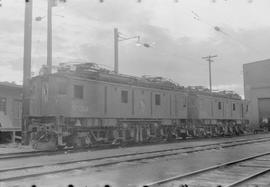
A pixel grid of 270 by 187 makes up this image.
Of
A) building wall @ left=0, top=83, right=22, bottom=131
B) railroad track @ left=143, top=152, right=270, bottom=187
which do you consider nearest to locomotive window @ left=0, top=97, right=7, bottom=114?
building wall @ left=0, top=83, right=22, bottom=131

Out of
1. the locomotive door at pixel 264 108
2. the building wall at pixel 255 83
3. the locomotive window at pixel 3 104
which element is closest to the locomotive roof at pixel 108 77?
the locomotive window at pixel 3 104

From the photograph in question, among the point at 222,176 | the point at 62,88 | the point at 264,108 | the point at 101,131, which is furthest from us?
the point at 264,108

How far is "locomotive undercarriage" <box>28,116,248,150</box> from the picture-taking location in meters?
19.1

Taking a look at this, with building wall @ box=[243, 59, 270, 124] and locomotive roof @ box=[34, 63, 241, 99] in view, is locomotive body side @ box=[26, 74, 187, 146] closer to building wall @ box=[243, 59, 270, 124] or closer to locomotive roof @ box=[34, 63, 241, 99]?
locomotive roof @ box=[34, 63, 241, 99]

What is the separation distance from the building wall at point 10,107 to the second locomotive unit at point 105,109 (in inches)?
218

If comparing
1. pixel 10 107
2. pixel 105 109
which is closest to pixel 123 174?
pixel 105 109

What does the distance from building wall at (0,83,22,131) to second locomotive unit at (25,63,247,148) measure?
18.2ft

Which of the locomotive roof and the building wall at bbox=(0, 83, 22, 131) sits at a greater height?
the locomotive roof

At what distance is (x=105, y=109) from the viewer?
865 inches

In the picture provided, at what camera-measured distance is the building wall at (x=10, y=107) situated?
2573 centimetres

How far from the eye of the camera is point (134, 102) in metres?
24.3

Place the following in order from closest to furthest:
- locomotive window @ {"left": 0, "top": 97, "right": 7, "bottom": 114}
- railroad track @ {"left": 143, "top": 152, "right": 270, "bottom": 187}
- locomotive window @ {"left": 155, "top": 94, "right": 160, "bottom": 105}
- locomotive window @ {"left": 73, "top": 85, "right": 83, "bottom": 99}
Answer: railroad track @ {"left": 143, "top": 152, "right": 270, "bottom": 187} < locomotive window @ {"left": 73, "top": 85, "right": 83, "bottom": 99} < locomotive window @ {"left": 0, "top": 97, "right": 7, "bottom": 114} < locomotive window @ {"left": 155, "top": 94, "right": 160, "bottom": 105}

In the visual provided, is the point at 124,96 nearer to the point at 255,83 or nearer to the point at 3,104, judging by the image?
the point at 3,104

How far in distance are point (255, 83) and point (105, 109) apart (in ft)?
157
